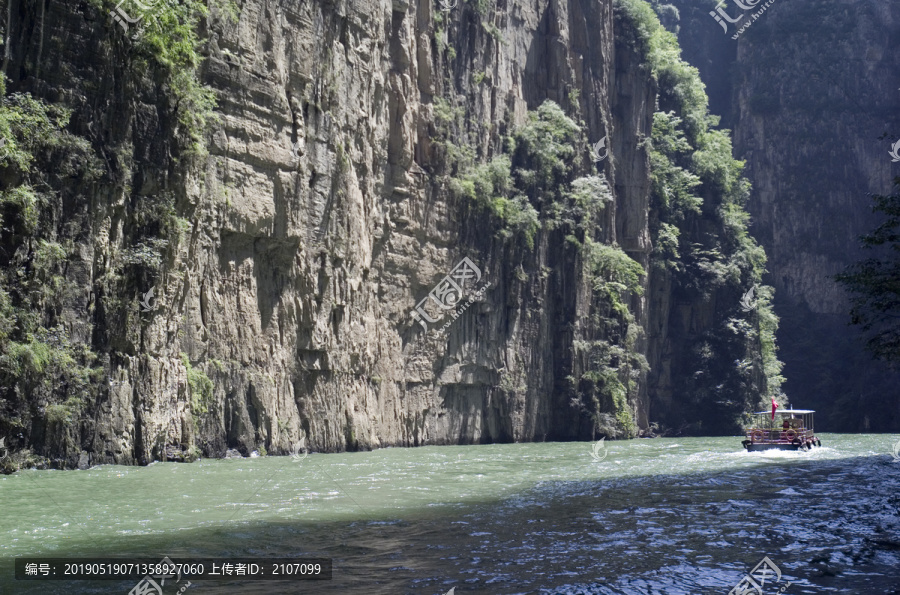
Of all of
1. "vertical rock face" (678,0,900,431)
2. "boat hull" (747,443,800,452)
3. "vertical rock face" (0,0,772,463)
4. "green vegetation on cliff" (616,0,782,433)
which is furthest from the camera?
"vertical rock face" (678,0,900,431)

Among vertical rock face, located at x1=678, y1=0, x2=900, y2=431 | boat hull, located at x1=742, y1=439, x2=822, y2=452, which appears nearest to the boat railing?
boat hull, located at x1=742, y1=439, x2=822, y2=452

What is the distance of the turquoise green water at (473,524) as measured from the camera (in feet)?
43.6

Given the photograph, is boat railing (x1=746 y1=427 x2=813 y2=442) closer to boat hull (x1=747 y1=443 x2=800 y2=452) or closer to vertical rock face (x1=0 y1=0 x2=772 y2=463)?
boat hull (x1=747 y1=443 x2=800 y2=452)

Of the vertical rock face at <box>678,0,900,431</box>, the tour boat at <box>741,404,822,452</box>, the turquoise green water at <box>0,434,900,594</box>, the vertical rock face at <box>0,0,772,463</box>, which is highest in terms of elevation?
the vertical rock face at <box>678,0,900,431</box>

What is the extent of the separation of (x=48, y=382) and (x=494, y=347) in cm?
2938

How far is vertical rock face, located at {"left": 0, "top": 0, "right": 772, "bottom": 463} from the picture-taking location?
26328 mm

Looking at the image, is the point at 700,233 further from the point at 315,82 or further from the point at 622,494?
the point at 622,494

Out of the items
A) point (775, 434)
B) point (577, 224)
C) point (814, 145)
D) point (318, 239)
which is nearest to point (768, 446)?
point (775, 434)

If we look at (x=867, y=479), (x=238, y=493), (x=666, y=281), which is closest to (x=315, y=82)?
(x=238, y=493)

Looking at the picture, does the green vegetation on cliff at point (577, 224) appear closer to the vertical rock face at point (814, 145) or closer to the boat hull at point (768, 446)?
the boat hull at point (768, 446)

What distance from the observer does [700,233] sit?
72375mm

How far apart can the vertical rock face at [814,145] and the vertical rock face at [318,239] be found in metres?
30.3

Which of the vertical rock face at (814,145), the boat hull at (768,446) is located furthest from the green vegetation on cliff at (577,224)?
the vertical rock face at (814,145)

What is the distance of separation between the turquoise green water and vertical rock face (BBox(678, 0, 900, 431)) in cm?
5886
